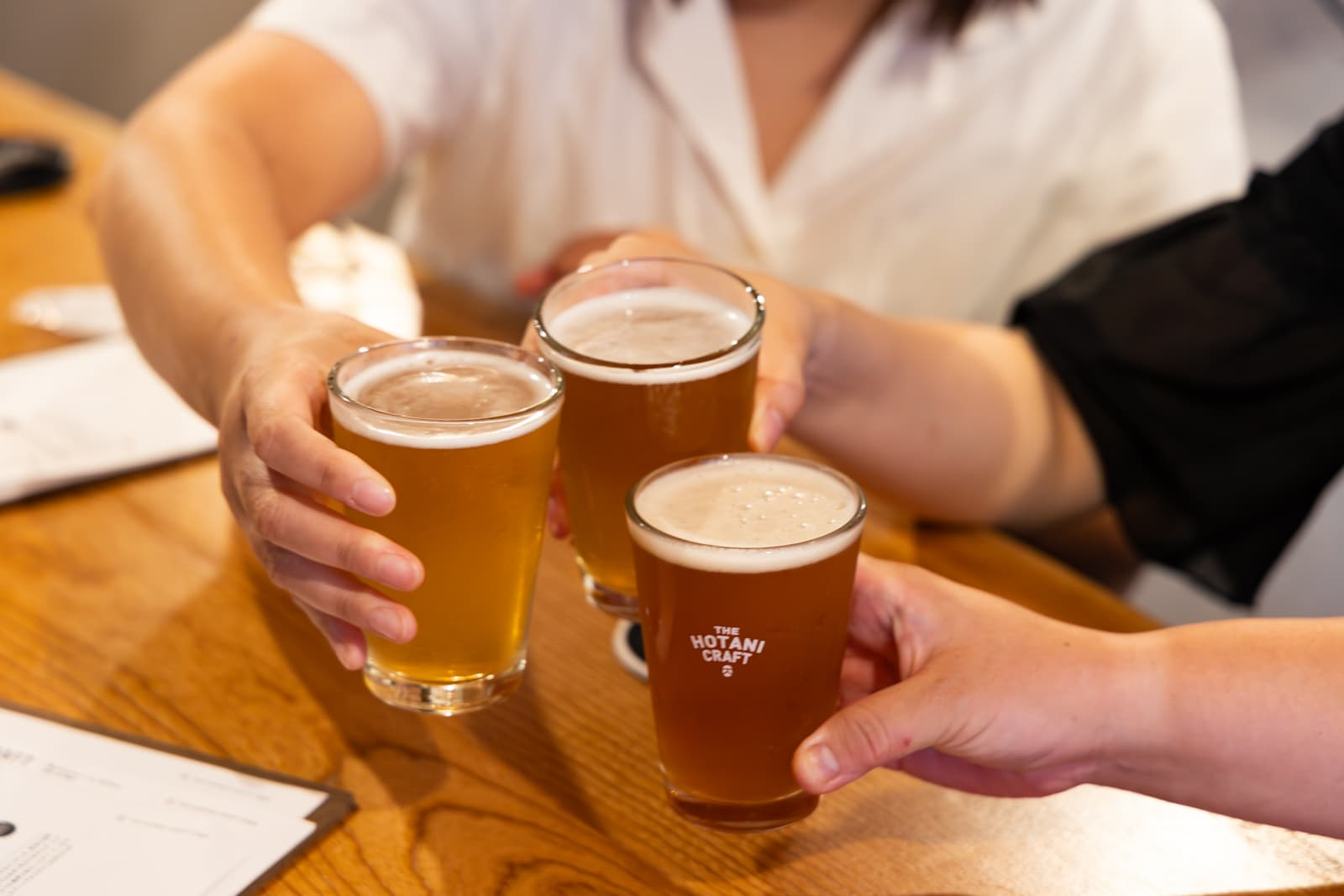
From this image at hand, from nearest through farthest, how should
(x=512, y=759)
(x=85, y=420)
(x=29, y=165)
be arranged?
(x=512, y=759), (x=85, y=420), (x=29, y=165)

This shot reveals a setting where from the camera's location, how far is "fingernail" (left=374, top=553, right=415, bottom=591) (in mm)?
848

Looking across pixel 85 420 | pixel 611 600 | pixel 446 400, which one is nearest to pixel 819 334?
pixel 611 600

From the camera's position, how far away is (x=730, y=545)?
2.76ft

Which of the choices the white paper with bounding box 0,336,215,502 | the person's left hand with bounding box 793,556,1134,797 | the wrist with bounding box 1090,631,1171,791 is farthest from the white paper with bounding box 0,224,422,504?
the wrist with bounding box 1090,631,1171,791

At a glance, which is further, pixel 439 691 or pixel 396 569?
pixel 439 691

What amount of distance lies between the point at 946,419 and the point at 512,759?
0.72 meters

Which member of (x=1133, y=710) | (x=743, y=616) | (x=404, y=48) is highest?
(x=404, y=48)

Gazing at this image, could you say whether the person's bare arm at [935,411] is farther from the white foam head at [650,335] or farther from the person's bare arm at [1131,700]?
the person's bare arm at [1131,700]

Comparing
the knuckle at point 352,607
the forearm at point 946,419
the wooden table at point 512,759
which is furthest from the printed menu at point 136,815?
the forearm at point 946,419

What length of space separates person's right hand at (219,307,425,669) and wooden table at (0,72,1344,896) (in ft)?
0.45

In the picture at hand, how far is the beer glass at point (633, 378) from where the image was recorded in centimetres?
99

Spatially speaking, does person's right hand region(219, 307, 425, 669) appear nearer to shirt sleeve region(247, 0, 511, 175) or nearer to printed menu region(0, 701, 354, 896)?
printed menu region(0, 701, 354, 896)

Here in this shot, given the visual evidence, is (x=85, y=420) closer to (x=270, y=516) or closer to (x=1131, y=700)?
(x=270, y=516)

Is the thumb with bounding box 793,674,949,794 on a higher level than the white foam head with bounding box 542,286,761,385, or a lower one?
lower
